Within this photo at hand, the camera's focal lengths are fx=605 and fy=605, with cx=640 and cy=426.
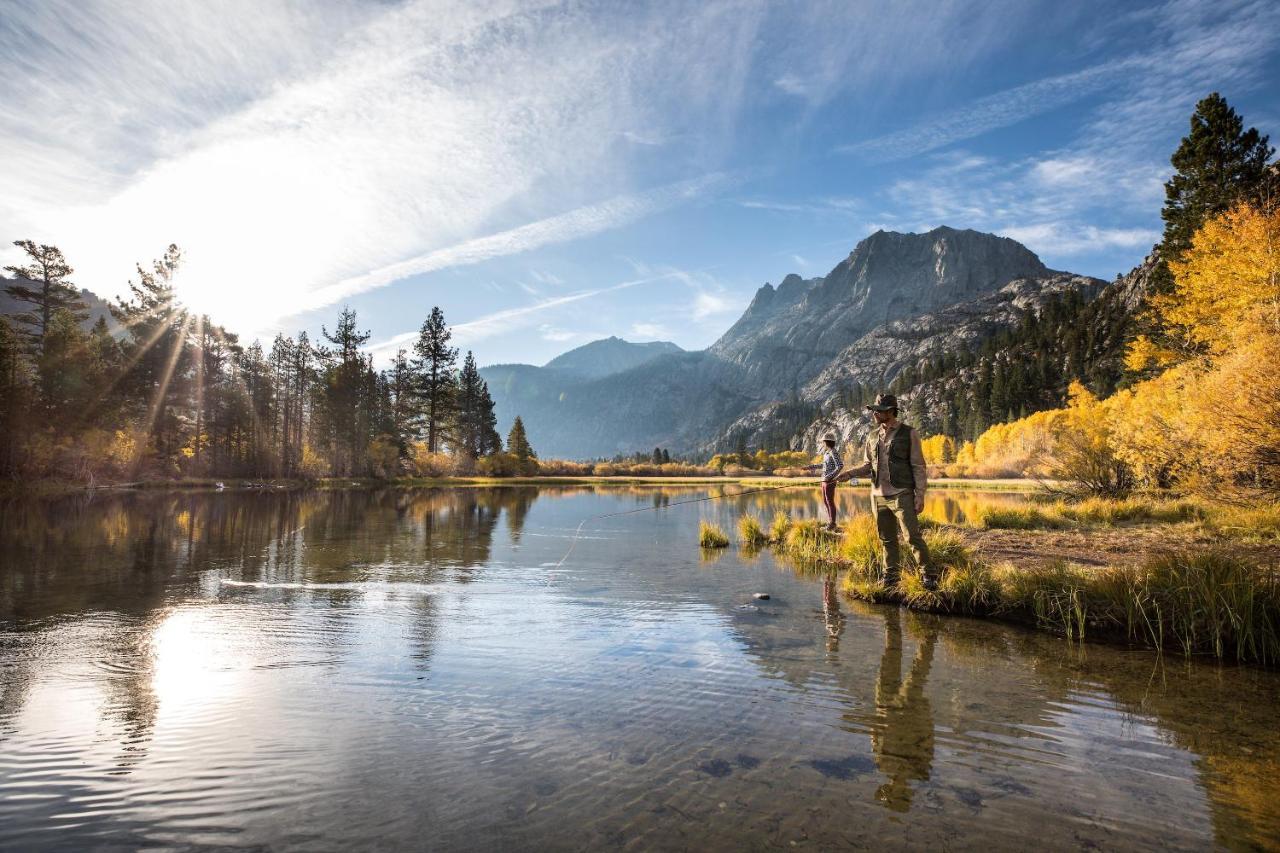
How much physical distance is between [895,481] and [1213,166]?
38.1 m

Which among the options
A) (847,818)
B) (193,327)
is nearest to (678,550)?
(847,818)

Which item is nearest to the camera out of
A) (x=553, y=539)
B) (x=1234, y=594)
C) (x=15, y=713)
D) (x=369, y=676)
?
(x=15, y=713)

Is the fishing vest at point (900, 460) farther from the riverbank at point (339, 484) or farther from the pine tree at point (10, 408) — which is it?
the pine tree at point (10, 408)

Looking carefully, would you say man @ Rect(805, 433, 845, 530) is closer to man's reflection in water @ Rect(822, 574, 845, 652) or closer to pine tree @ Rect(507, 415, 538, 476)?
man's reflection in water @ Rect(822, 574, 845, 652)

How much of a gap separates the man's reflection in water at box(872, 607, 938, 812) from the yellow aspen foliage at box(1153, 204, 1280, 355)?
17022 millimetres

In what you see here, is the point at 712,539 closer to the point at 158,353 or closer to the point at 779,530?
the point at 779,530

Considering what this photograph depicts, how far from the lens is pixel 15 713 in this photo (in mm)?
5059

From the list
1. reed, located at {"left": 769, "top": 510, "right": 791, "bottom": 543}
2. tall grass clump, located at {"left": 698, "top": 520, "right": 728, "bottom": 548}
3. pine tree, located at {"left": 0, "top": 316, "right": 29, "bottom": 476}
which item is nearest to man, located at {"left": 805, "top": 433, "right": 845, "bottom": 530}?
reed, located at {"left": 769, "top": 510, "right": 791, "bottom": 543}

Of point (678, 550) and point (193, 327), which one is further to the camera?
point (193, 327)

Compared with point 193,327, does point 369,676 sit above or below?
below

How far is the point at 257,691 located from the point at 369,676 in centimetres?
97

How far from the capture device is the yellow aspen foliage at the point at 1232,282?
18.6 m

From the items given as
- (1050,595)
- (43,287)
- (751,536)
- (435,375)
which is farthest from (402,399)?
(1050,595)

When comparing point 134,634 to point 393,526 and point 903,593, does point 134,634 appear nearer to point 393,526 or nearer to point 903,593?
point 903,593
